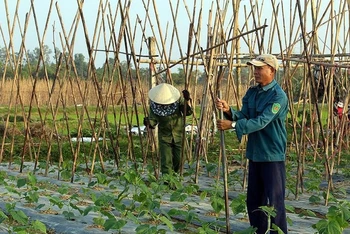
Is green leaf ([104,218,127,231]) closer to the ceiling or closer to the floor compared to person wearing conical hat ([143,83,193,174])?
closer to the floor

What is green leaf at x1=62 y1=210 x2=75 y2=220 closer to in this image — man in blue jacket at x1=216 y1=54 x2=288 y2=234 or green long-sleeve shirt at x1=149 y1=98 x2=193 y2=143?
man in blue jacket at x1=216 y1=54 x2=288 y2=234

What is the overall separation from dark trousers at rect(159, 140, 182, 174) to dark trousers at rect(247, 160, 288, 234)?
1.98 metres

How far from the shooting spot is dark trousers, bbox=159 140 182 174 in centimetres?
507

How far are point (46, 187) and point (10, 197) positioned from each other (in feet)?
1.99

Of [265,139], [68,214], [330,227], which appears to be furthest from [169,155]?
[330,227]

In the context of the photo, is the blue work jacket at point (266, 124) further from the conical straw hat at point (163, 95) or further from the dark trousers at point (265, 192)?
the conical straw hat at point (163, 95)

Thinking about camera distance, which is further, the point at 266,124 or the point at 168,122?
the point at 168,122

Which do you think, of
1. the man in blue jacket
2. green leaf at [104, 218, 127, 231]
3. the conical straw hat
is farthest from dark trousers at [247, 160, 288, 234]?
the conical straw hat

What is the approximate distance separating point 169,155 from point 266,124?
2.26m

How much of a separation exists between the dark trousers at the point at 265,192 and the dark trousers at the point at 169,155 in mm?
1980

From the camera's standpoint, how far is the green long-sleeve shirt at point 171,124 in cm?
506

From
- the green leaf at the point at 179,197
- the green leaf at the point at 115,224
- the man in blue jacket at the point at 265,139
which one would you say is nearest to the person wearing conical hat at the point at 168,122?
the green leaf at the point at 179,197

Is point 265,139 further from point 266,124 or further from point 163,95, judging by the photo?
point 163,95

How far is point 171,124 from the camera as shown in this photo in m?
5.05
